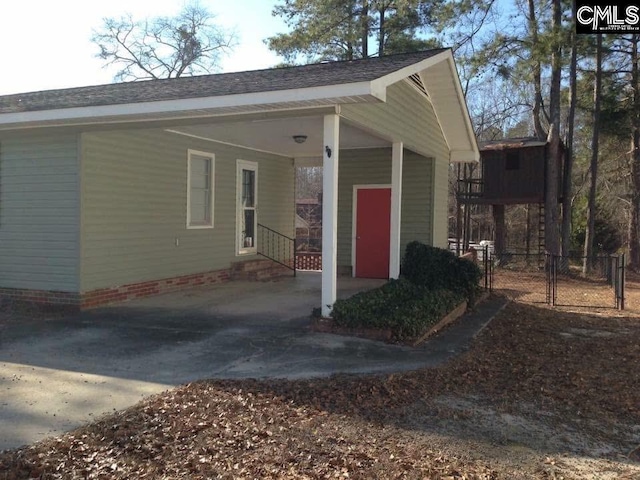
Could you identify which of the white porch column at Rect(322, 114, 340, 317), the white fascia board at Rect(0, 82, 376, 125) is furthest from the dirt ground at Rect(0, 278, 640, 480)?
the white fascia board at Rect(0, 82, 376, 125)

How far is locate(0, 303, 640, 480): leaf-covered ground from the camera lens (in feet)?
11.1

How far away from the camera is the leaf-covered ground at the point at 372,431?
3395 millimetres

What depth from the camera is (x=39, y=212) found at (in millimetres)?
8430

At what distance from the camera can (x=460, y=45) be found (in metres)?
21.5

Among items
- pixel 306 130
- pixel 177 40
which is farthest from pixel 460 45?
pixel 177 40

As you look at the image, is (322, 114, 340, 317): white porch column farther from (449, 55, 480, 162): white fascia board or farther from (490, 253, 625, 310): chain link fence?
(490, 253, 625, 310): chain link fence

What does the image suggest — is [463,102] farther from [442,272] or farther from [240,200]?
[240,200]

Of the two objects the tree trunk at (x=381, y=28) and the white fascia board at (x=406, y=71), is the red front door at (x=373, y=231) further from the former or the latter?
the tree trunk at (x=381, y=28)

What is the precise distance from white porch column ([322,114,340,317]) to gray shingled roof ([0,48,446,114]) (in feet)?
2.04

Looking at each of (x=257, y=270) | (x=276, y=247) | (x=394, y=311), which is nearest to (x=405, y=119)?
(x=394, y=311)

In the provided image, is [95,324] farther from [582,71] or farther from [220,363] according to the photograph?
[582,71]

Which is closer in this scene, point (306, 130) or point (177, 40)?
point (306, 130)

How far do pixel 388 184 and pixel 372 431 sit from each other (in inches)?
351

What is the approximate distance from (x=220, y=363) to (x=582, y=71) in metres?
21.9
